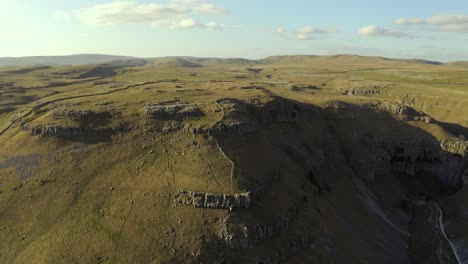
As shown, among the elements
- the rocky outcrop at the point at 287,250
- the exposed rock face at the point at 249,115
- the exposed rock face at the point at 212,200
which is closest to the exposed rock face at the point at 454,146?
the exposed rock face at the point at 249,115

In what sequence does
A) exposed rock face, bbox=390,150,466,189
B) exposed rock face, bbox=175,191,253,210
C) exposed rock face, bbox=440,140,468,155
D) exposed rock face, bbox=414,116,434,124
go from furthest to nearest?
exposed rock face, bbox=414,116,434,124 < exposed rock face, bbox=440,140,468,155 < exposed rock face, bbox=390,150,466,189 < exposed rock face, bbox=175,191,253,210

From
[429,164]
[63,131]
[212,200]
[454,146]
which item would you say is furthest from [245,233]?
[454,146]

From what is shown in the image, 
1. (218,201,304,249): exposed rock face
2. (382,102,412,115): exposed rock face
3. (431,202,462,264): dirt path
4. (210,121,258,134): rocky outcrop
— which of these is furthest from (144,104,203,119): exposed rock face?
(382,102,412,115): exposed rock face

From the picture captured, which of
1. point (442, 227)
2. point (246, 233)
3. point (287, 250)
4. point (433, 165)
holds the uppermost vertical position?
point (246, 233)

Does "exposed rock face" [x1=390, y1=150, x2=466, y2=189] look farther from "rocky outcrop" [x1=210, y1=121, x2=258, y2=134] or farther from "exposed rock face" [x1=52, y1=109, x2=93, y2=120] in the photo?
"exposed rock face" [x1=52, y1=109, x2=93, y2=120]

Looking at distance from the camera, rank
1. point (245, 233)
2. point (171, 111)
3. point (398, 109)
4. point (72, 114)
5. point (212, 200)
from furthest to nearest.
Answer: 1. point (398, 109)
2. point (171, 111)
3. point (72, 114)
4. point (212, 200)
5. point (245, 233)

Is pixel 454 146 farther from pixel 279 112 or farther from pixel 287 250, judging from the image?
pixel 287 250
